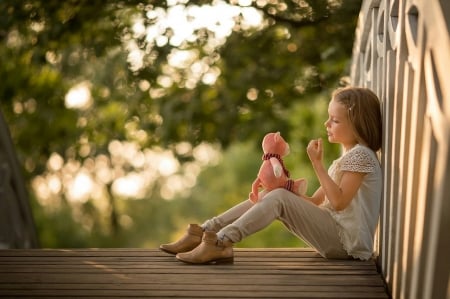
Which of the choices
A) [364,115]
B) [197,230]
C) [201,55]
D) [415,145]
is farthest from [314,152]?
[201,55]

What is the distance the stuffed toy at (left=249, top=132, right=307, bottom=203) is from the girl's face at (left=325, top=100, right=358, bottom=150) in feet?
0.73

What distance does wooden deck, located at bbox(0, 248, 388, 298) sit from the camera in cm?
301

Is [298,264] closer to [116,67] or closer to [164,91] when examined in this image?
[164,91]

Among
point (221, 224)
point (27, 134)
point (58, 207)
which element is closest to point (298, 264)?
point (221, 224)

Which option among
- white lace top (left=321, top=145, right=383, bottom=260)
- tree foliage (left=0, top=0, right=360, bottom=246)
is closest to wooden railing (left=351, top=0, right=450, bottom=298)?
white lace top (left=321, top=145, right=383, bottom=260)

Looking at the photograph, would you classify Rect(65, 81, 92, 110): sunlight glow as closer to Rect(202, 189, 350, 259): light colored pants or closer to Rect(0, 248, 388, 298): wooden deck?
Rect(0, 248, 388, 298): wooden deck

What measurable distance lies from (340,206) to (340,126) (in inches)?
14.5

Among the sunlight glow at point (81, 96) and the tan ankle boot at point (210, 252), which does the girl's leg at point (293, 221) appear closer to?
the tan ankle boot at point (210, 252)

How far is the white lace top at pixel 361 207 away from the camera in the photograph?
355cm

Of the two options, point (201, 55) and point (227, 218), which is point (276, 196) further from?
point (201, 55)

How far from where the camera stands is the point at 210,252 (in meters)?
3.57

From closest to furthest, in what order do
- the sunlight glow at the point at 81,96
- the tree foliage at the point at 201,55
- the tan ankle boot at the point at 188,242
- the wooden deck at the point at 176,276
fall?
the wooden deck at the point at 176,276, the tan ankle boot at the point at 188,242, the tree foliage at the point at 201,55, the sunlight glow at the point at 81,96

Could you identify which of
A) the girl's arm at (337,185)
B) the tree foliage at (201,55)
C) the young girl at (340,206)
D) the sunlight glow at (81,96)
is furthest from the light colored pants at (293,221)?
the sunlight glow at (81,96)

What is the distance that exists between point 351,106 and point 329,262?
2.11 feet
